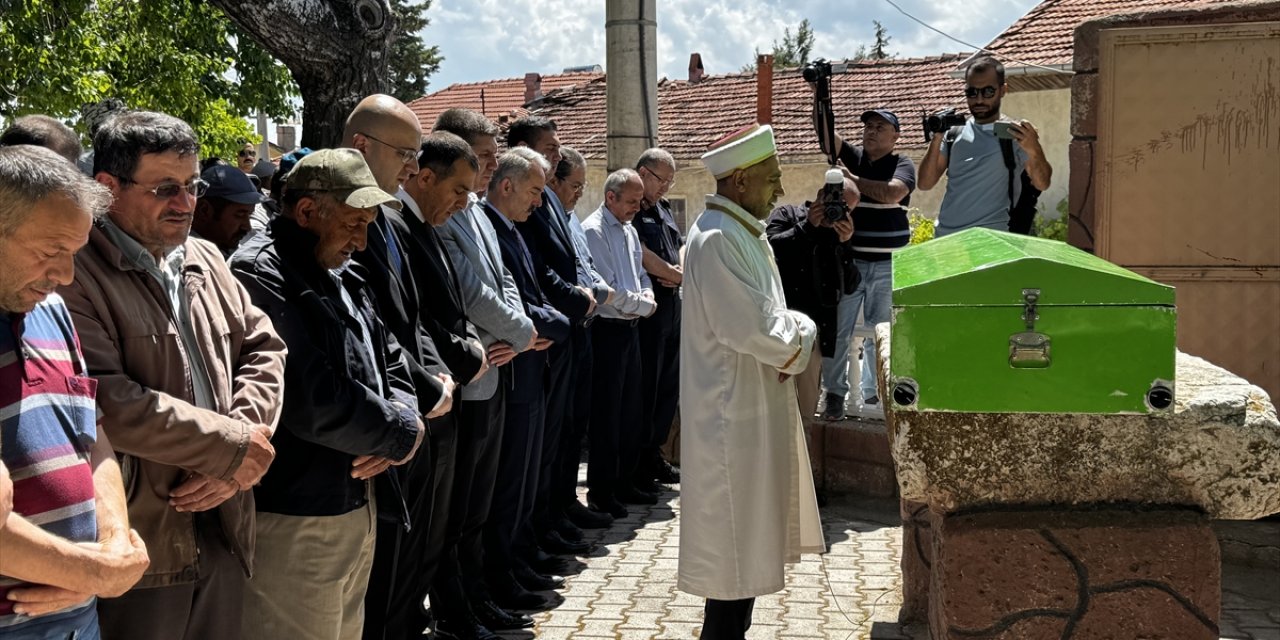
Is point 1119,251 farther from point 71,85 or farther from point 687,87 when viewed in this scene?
point 687,87

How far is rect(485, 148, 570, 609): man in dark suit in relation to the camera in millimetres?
5898

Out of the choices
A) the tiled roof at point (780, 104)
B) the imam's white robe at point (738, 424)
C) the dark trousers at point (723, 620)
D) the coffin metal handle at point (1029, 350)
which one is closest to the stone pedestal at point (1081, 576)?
the coffin metal handle at point (1029, 350)

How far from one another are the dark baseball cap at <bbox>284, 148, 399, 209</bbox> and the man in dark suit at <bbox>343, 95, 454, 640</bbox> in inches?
20.4

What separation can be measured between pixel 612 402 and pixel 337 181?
405 cm

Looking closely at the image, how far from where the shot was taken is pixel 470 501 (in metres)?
5.41

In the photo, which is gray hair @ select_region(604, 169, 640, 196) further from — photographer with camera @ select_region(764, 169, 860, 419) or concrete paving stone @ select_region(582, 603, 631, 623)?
concrete paving stone @ select_region(582, 603, 631, 623)

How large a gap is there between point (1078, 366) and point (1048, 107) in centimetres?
1829

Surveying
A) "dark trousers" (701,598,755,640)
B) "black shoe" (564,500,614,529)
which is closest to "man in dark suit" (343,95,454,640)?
"dark trousers" (701,598,755,640)

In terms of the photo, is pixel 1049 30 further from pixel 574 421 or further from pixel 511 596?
pixel 511 596

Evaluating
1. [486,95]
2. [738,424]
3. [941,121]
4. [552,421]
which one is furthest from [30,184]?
[486,95]

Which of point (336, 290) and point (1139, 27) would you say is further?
point (1139, 27)

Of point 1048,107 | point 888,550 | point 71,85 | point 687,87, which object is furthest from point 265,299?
point 687,87

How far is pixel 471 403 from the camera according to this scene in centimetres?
529

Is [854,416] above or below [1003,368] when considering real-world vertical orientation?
below
